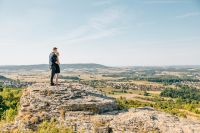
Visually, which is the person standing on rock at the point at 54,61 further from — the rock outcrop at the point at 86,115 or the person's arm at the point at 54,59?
the rock outcrop at the point at 86,115

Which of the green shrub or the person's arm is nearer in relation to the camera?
the green shrub

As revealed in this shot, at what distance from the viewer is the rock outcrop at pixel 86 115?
21.2 meters

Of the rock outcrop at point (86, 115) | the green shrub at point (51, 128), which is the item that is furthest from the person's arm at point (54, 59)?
the green shrub at point (51, 128)

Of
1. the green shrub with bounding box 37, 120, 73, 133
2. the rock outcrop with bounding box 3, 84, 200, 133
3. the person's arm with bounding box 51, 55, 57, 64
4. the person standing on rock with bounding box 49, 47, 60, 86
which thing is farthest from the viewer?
the person's arm with bounding box 51, 55, 57, 64

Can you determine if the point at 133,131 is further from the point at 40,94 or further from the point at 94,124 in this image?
the point at 40,94

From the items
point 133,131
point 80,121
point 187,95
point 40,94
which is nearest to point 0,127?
point 40,94

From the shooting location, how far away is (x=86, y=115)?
75.3 ft

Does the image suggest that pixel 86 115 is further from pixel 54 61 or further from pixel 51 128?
pixel 54 61

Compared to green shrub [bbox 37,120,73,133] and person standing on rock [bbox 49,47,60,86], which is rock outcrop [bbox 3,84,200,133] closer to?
green shrub [bbox 37,120,73,133]

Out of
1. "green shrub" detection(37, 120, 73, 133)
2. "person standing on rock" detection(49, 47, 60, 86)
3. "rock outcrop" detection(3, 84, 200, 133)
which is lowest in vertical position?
"green shrub" detection(37, 120, 73, 133)

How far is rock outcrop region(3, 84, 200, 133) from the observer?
69.5 feet

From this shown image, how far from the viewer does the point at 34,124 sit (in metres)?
22.1

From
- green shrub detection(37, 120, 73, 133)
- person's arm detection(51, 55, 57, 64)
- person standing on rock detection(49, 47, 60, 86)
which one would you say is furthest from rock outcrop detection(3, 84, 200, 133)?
person's arm detection(51, 55, 57, 64)

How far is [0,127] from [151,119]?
35.2ft
